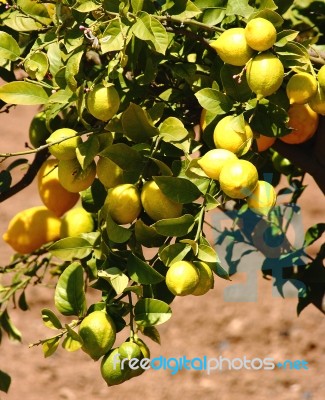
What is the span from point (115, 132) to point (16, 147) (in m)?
2.23

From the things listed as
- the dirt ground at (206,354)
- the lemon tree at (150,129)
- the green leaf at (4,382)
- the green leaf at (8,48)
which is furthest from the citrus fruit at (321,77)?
the dirt ground at (206,354)

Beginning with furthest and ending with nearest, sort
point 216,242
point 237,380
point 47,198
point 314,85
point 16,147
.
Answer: point 16,147
point 237,380
point 216,242
point 47,198
point 314,85

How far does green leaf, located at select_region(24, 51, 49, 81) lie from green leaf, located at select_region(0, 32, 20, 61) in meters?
0.05

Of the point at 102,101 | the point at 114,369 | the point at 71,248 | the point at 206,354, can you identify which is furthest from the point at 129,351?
the point at 206,354

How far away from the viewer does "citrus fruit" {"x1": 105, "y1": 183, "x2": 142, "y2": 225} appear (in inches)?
28.9

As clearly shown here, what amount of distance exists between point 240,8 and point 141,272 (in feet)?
0.92

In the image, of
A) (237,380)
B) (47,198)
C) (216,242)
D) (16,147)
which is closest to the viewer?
(47,198)

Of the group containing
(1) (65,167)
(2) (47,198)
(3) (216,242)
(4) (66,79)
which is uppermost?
(4) (66,79)

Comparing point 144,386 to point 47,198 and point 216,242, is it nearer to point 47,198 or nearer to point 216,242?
point 216,242

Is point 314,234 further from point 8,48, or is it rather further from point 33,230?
point 8,48

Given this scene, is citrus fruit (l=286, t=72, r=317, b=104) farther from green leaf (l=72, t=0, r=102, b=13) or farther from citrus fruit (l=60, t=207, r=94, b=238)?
citrus fruit (l=60, t=207, r=94, b=238)

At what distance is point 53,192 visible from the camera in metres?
1.01

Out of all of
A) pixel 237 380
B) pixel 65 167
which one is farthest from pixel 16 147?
pixel 65 167

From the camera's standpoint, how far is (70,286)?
2.55 feet
